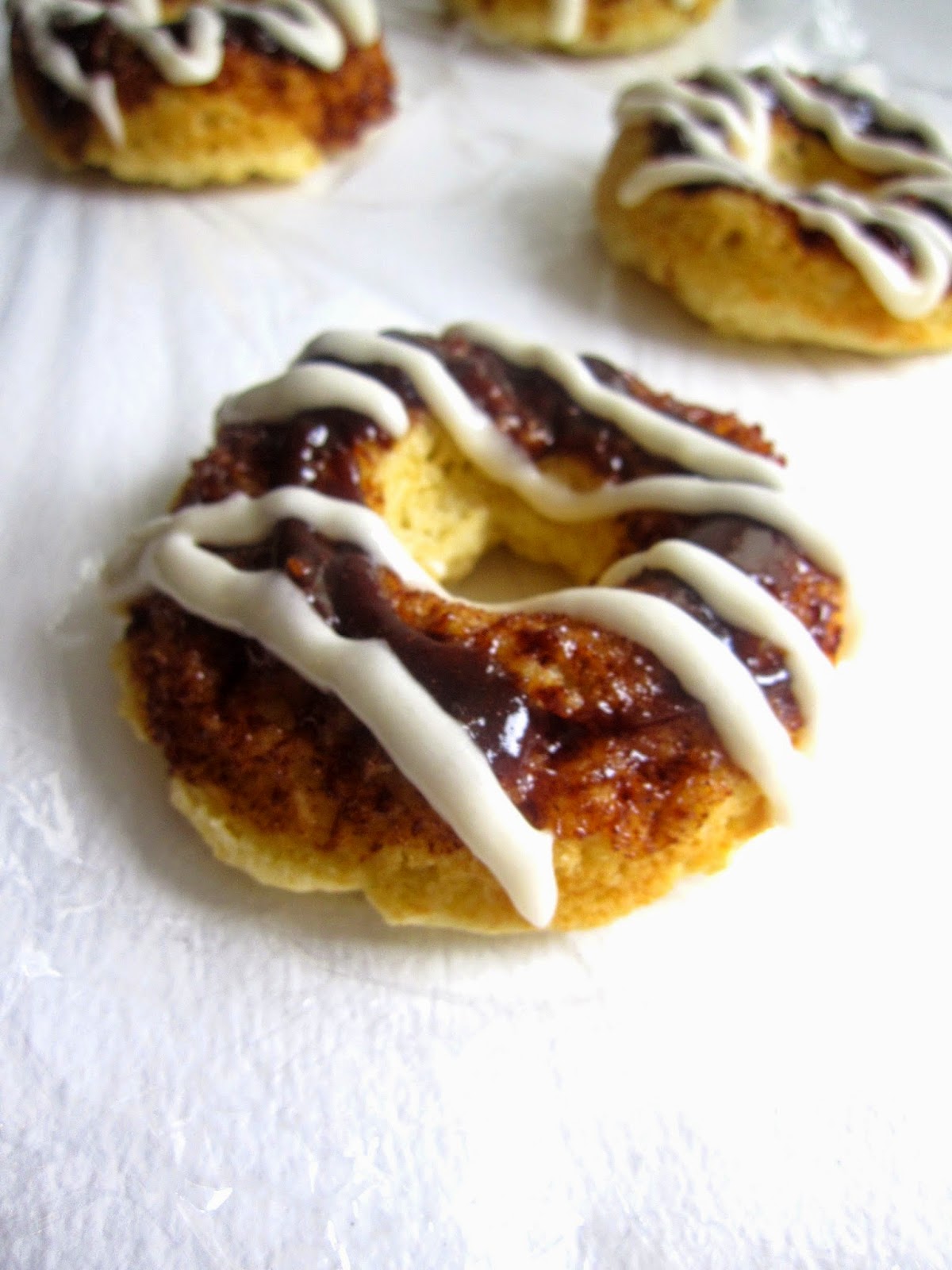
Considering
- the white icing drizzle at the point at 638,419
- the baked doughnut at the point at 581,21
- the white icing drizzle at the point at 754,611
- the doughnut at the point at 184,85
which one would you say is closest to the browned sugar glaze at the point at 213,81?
the doughnut at the point at 184,85

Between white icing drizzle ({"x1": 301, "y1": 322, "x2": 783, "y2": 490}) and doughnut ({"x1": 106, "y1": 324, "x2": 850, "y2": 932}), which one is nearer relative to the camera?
doughnut ({"x1": 106, "y1": 324, "x2": 850, "y2": 932})

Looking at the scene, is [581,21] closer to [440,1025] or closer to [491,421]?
[491,421]

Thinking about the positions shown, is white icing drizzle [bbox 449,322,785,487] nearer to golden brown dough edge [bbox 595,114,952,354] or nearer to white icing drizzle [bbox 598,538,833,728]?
white icing drizzle [bbox 598,538,833,728]

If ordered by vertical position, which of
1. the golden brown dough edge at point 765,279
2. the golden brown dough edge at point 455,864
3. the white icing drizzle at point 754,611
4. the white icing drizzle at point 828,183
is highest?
the white icing drizzle at point 828,183

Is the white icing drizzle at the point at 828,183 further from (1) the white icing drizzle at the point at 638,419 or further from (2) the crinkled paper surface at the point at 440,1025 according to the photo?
(1) the white icing drizzle at the point at 638,419

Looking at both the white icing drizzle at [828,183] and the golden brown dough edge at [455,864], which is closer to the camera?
the golden brown dough edge at [455,864]

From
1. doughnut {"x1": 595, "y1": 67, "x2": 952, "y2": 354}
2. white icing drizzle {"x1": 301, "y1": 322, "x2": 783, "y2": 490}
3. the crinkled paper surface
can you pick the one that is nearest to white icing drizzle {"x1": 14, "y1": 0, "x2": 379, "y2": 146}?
doughnut {"x1": 595, "y1": 67, "x2": 952, "y2": 354}
